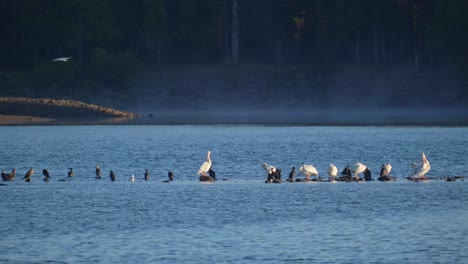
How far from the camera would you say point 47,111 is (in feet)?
262

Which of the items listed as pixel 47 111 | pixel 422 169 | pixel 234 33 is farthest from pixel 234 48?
pixel 422 169

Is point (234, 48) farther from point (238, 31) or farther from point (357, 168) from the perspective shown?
point (357, 168)

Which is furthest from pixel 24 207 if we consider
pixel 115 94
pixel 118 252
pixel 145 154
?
pixel 115 94

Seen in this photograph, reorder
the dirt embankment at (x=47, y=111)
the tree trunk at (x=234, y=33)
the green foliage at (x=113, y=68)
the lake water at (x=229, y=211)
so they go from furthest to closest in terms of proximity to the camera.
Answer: the tree trunk at (x=234, y=33), the green foliage at (x=113, y=68), the dirt embankment at (x=47, y=111), the lake water at (x=229, y=211)

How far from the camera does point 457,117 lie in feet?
257

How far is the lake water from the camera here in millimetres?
24094

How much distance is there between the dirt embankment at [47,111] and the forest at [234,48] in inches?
359

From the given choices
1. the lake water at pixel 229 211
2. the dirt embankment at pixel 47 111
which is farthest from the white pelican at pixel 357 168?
the dirt embankment at pixel 47 111

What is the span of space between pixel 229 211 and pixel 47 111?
5145cm

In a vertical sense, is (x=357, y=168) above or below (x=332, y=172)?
above

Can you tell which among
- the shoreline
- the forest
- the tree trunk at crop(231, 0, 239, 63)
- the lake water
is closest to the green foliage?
the forest

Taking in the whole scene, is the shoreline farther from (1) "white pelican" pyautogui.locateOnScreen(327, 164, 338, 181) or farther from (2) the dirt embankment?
(1) "white pelican" pyautogui.locateOnScreen(327, 164, 338, 181)

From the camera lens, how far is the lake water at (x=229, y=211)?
24.1 m

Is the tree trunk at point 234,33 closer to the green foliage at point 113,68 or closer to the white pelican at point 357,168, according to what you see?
the green foliage at point 113,68
